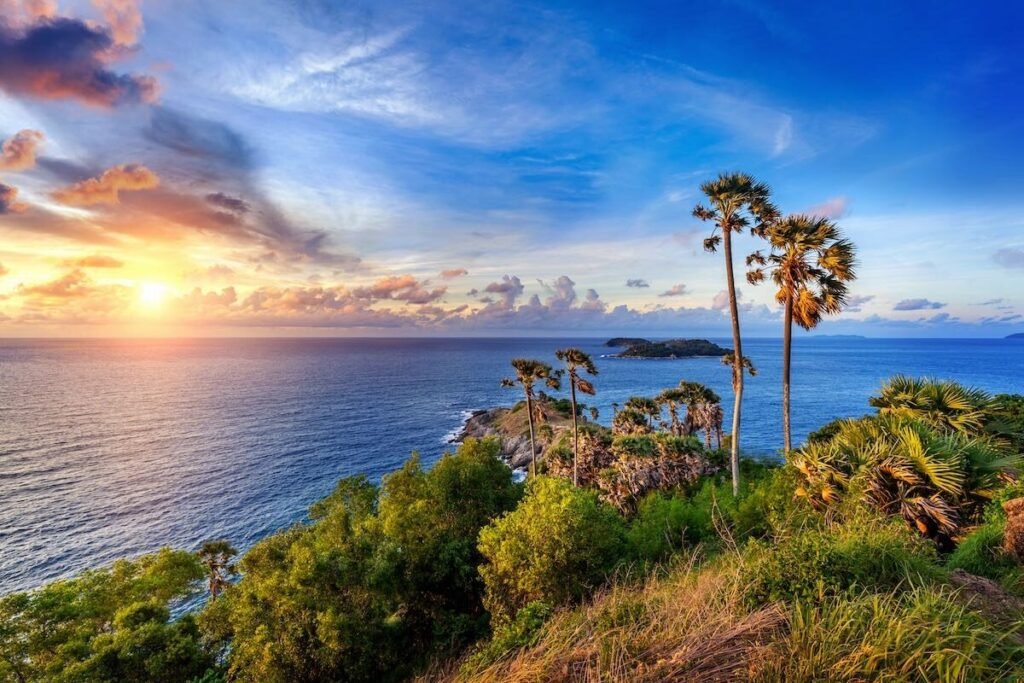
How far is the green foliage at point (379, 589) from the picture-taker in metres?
14.8

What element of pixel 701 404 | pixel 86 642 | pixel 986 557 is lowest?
pixel 86 642

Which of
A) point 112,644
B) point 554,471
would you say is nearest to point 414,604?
point 112,644

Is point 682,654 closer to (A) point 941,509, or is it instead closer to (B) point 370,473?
(A) point 941,509

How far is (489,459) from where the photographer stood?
20.6 m

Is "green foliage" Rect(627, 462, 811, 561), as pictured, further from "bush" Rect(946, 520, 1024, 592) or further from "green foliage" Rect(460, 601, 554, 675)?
"green foliage" Rect(460, 601, 554, 675)

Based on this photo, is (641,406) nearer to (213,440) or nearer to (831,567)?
(831,567)

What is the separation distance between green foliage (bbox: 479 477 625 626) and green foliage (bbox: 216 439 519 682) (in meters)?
3.43

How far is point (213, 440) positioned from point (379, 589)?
207 feet

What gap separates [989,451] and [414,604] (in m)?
18.4

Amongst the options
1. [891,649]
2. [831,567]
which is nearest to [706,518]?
[831,567]

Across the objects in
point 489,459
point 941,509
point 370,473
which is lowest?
point 370,473

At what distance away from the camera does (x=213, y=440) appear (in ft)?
215

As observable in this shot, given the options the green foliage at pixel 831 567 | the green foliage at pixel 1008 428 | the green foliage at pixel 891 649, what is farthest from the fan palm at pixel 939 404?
the green foliage at pixel 891 649

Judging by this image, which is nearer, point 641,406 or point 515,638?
point 515,638
